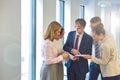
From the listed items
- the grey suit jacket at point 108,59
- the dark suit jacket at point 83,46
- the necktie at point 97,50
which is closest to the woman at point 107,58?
the grey suit jacket at point 108,59

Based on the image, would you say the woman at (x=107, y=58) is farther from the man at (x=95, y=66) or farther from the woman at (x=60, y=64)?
the woman at (x=60, y=64)

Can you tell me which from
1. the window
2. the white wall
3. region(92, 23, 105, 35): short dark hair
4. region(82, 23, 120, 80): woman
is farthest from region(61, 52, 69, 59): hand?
the window

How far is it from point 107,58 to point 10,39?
143 centimetres

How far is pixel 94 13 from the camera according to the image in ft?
15.0

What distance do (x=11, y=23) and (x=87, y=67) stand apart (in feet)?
5.00

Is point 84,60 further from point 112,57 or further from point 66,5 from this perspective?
point 66,5

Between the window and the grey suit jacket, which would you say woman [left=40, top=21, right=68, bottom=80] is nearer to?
the grey suit jacket

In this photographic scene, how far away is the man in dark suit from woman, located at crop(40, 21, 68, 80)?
49 cm

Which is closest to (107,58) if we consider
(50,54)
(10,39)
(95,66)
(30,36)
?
(95,66)

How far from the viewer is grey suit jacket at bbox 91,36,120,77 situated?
310 cm

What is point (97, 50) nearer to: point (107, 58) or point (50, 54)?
point (107, 58)

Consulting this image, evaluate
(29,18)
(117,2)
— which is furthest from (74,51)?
(117,2)

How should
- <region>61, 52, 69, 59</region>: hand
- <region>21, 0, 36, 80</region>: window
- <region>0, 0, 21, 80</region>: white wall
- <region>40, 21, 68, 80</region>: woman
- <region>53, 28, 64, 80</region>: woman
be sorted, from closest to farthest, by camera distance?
1. <region>0, 0, 21, 80</region>: white wall
2. <region>40, 21, 68, 80</region>: woman
3. <region>53, 28, 64, 80</region>: woman
4. <region>61, 52, 69, 59</region>: hand
5. <region>21, 0, 36, 80</region>: window

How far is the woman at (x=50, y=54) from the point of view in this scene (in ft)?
9.93
